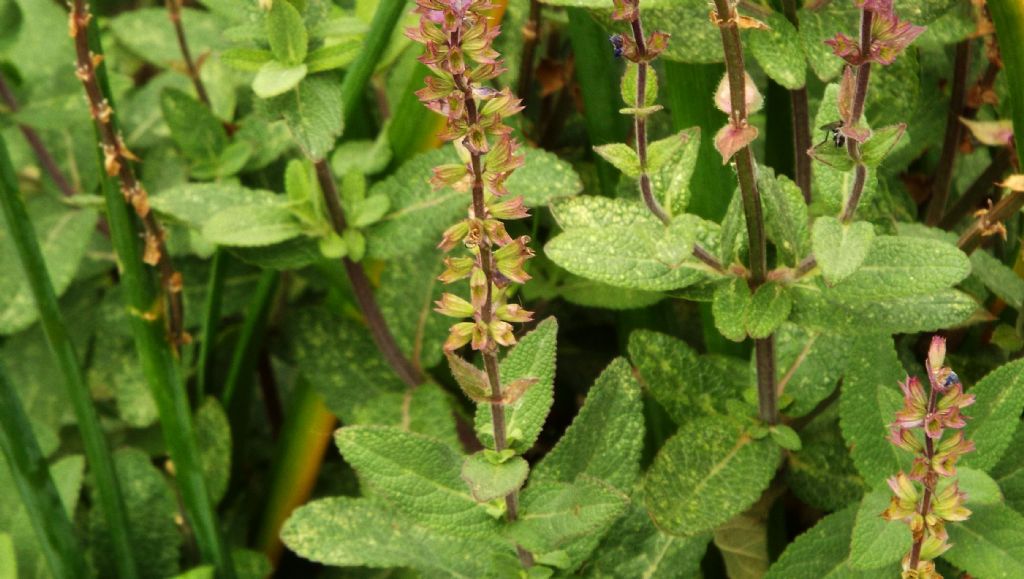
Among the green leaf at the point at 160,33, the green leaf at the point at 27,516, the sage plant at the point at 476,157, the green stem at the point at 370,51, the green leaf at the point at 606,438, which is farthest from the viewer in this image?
the green leaf at the point at 160,33

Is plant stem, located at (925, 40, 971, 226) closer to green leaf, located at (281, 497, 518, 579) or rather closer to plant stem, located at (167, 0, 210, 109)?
green leaf, located at (281, 497, 518, 579)

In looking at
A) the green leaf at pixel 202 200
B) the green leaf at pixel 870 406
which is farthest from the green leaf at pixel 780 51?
the green leaf at pixel 202 200

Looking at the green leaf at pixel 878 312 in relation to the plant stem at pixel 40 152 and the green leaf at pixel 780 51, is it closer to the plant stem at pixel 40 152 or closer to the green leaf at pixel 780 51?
the green leaf at pixel 780 51

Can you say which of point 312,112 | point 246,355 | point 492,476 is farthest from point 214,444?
point 492,476

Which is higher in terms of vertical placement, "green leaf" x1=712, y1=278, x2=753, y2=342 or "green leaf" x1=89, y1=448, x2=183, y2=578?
"green leaf" x1=712, y1=278, x2=753, y2=342

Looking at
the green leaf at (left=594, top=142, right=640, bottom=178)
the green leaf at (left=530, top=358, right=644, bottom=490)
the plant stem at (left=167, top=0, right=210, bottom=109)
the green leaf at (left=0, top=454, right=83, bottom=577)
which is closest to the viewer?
the green leaf at (left=594, top=142, right=640, bottom=178)

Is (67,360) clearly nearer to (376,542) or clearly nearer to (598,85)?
(376,542)

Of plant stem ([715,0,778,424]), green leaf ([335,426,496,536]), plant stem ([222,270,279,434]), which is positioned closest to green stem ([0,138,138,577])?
plant stem ([222,270,279,434])
